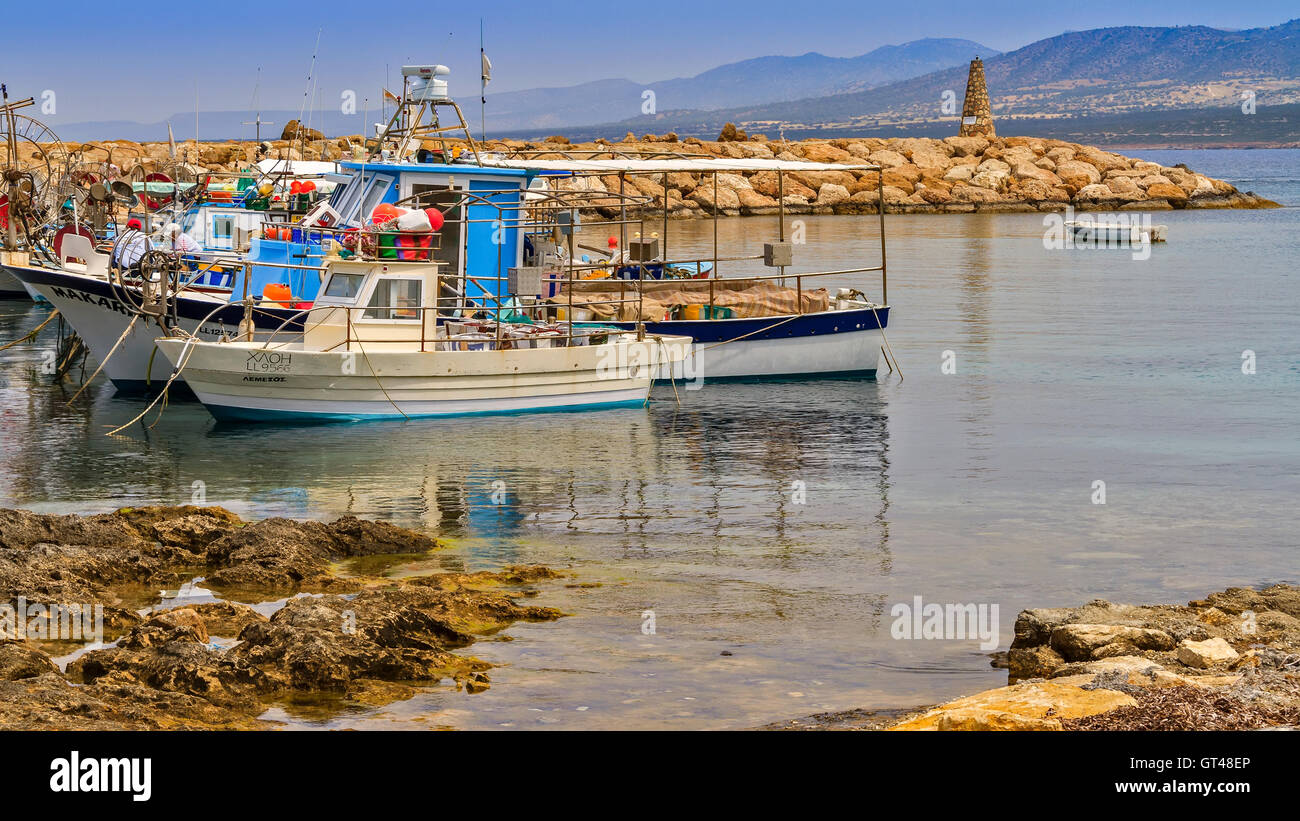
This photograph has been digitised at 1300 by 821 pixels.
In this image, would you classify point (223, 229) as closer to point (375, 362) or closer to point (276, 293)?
point (276, 293)

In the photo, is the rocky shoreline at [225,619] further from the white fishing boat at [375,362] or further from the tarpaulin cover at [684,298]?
the tarpaulin cover at [684,298]

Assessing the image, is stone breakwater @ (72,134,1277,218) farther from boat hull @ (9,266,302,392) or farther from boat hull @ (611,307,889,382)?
boat hull @ (9,266,302,392)

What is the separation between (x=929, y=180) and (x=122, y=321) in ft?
256

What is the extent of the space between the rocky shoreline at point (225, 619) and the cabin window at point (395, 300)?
22.3 feet

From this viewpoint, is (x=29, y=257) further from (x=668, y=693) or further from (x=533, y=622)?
(x=668, y=693)

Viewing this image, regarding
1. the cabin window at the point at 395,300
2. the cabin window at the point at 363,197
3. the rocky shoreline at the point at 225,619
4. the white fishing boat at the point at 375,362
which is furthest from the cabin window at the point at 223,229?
the rocky shoreline at the point at 225,619

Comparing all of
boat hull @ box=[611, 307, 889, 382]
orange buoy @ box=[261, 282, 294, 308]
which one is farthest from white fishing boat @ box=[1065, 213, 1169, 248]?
orange buoy @ box=[261, 282, 294, 308]

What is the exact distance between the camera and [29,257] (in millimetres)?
28422

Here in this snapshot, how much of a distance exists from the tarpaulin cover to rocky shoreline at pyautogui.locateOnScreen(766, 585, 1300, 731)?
15.6 metres

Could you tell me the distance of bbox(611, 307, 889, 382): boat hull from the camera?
27.5 meters

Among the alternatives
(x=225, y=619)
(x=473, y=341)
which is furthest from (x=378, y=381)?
(x=225, y=619)

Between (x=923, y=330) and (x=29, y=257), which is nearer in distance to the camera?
(x=29, y=257)
